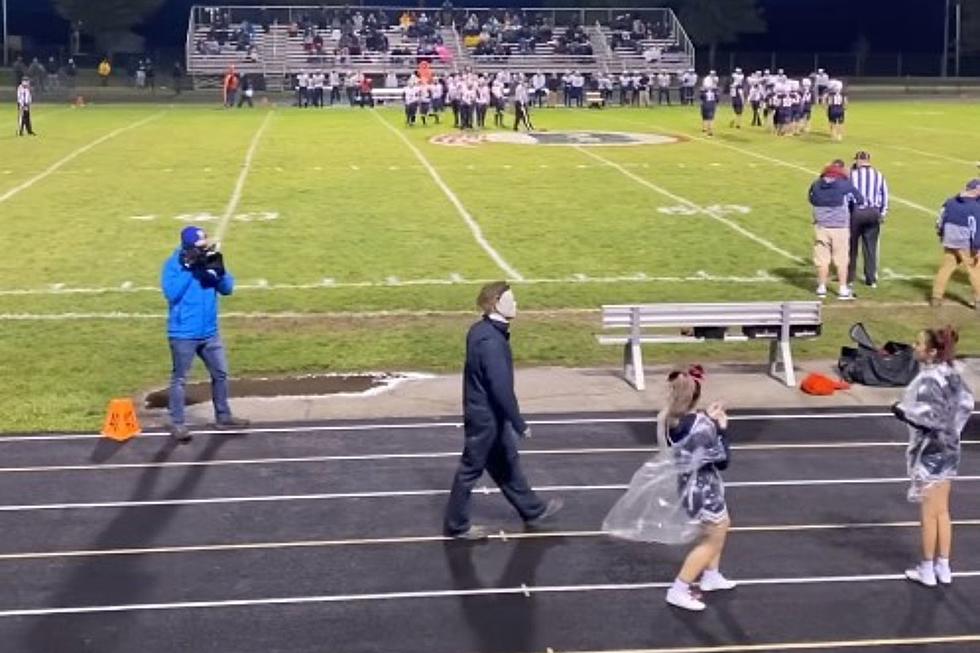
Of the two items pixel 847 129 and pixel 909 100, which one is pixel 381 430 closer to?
pixel 847 129

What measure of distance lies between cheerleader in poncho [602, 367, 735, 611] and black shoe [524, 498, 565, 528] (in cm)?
128

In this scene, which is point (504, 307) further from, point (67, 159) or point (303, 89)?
point (303, 89)

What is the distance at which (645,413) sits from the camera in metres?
12.3

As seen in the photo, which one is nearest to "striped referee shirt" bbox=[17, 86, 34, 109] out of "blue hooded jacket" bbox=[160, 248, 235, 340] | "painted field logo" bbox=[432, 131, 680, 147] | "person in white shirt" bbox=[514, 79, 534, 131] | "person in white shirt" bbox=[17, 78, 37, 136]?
"person in white shirt" bbox=[17, 78, 37, 136]

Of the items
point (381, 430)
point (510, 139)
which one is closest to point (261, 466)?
point (381, 430)

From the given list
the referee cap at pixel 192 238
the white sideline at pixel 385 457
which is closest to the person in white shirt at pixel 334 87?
the referee cap at pixel 192 238

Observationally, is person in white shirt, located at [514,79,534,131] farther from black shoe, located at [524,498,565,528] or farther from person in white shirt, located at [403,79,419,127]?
black shoe, located at [524,498,565,528]

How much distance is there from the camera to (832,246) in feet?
56.0

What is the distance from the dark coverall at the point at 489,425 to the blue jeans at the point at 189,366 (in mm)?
3064

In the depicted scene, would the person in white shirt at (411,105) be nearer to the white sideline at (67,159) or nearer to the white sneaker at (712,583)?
the white sideline at (67,159)

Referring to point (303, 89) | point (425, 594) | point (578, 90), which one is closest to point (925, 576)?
point (425, 594)

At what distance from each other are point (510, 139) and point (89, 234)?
1702 cm

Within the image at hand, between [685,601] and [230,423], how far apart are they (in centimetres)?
487

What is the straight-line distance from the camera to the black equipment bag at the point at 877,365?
1314 centimetres
